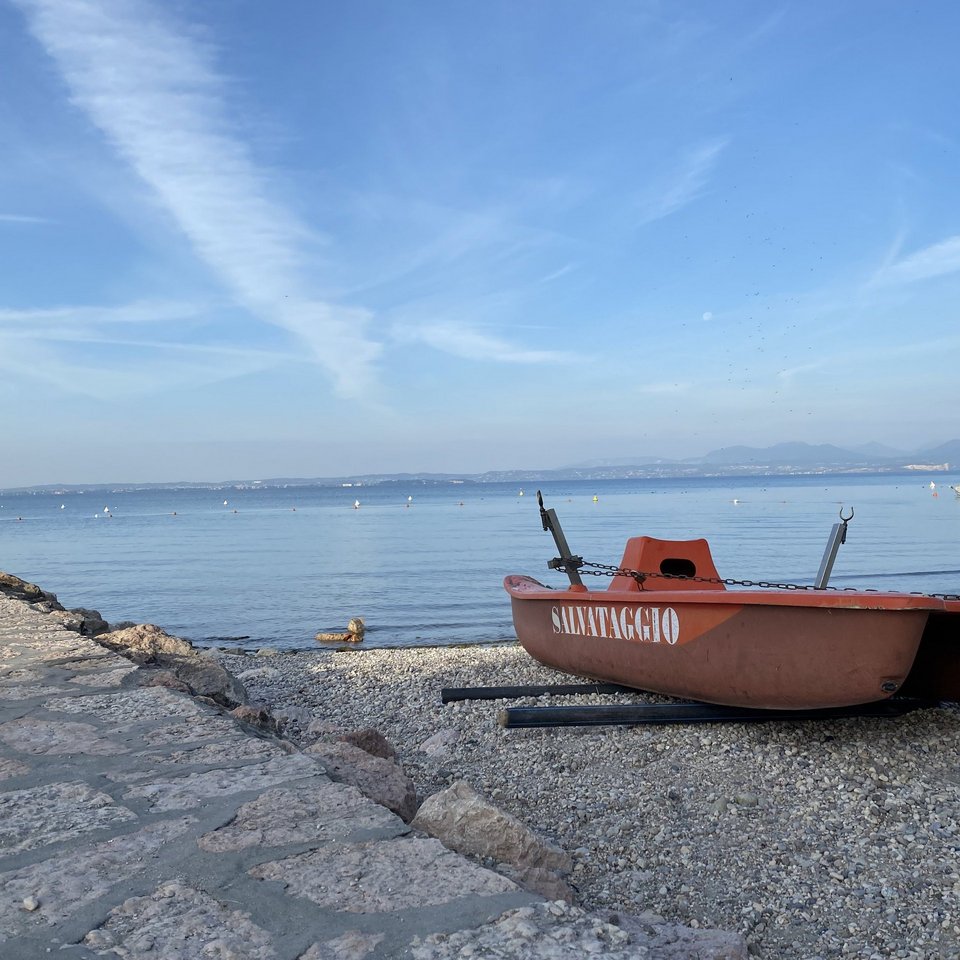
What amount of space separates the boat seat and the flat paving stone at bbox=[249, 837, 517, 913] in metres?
4.76

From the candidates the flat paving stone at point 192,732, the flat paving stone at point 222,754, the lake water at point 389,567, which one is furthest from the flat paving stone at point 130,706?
the lake water at point 389,567

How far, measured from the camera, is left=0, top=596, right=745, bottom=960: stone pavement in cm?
218

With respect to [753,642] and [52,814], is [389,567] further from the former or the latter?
[52,814]

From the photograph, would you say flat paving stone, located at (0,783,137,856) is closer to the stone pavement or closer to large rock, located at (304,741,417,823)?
the stone pavement

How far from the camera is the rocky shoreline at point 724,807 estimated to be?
349 cm

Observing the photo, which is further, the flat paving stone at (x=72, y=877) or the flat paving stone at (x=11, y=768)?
the flat paving stone at (x=11, y=768)

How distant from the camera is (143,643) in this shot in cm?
691

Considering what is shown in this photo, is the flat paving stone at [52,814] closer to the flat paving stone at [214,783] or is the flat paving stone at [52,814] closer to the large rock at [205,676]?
the flat paving stone at [214,783]

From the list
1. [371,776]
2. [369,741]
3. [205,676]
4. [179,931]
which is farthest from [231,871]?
[205,676]

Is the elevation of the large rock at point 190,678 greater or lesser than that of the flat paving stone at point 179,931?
lesser

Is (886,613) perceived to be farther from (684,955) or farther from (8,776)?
(8,776)

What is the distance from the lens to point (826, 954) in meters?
3.25

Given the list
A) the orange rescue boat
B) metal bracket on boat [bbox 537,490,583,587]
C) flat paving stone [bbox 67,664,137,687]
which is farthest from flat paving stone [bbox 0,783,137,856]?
metal bracket on boat [bbox 537,490,583,587]

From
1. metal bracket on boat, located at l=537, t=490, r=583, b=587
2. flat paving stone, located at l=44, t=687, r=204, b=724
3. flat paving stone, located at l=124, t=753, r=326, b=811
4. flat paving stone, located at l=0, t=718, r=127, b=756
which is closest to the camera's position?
flat paving stone, located at l=124, t=753, r=326, b=811
